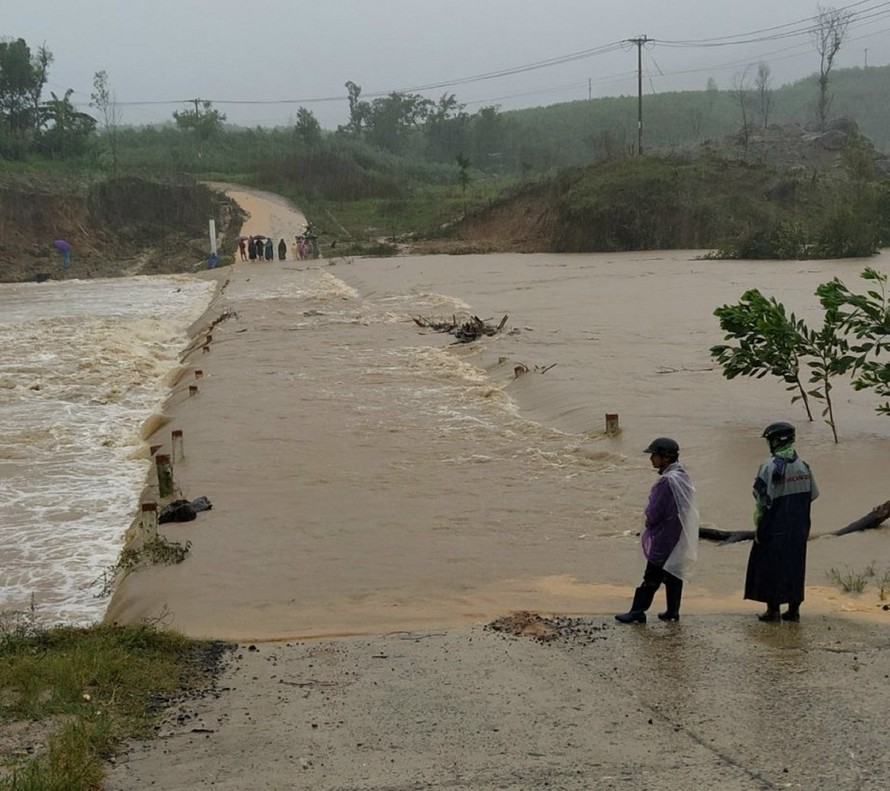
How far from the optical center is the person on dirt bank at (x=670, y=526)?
22.3 ft

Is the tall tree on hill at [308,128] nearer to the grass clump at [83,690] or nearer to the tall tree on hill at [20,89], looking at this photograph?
the tall tree on hill at [20,89]

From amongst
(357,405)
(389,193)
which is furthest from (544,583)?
(389,193)

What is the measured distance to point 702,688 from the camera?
5.80 meters

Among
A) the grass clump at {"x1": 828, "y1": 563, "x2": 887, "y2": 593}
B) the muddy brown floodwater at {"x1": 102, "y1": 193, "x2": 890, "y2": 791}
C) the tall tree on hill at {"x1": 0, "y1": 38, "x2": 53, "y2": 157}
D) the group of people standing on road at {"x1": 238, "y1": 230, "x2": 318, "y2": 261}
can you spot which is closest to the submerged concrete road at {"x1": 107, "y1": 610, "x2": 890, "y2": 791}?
the muddy brown floodwater at {"x1": 102, "y1": 193, "x2": 890, "y2": 791}

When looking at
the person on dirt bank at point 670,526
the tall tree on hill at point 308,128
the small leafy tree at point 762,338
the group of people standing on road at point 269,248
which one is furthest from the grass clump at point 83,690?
the tall tree on hill at point 308,128

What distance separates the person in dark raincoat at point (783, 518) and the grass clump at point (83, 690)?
353cm

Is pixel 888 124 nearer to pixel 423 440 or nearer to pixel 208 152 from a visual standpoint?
pixel 208 152

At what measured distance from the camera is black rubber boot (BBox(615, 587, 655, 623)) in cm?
700

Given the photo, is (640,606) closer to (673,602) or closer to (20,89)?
(673,602)

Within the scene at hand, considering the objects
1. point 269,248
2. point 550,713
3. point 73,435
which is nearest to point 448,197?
point 269,248

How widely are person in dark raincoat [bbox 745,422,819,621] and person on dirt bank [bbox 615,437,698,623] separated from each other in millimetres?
439

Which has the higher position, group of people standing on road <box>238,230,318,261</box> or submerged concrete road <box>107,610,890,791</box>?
group of people standing on road <box>238,230,318,261</box>

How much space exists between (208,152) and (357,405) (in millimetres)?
72268

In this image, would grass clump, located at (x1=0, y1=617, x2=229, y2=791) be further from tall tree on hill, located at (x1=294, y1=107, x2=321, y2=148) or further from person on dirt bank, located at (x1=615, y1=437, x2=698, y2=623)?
tall tree on hill, located at (x1=294, y1=107, x2=321, y2=148)
